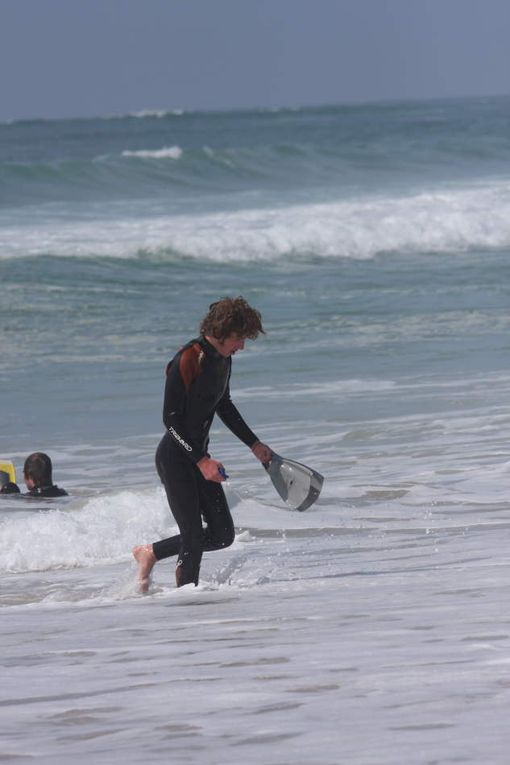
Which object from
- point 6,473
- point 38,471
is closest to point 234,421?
point 38,471

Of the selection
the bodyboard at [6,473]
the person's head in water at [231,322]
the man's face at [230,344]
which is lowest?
the bodyboard at [6,473]

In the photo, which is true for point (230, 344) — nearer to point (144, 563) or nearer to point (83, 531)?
point (144, 563)

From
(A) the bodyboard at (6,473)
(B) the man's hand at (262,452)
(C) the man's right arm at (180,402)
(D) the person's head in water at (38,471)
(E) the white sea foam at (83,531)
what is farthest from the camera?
(A) the bodyboard at (6,473)

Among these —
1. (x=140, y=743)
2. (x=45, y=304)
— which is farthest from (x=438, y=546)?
(x=45, y=304)

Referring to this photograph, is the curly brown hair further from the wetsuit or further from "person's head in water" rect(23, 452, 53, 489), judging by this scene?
"person's head in water" rect(23, 452, 53, 489)

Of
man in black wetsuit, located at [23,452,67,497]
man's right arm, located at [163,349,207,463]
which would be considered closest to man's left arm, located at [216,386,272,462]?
man's right arm, located at [163,349,207,463]

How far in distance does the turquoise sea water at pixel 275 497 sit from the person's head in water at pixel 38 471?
0.93 feet

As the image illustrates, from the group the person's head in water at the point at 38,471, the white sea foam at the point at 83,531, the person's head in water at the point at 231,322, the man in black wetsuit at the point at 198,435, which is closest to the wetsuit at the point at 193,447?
the man in black wetsuit at the point at 198,435

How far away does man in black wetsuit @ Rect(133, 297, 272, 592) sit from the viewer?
5777 mm

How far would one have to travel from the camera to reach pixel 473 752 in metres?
3.44

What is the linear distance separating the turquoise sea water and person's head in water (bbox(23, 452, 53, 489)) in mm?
282

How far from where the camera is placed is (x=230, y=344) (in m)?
5.83

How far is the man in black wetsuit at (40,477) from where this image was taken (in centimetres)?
857

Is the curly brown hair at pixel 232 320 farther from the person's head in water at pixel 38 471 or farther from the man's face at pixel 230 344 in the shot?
the person's head in water at pixel 38 471
